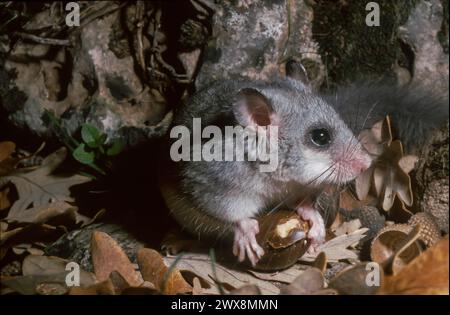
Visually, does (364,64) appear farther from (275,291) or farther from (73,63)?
(73,63)

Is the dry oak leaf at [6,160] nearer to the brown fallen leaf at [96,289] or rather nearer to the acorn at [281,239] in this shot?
the brown fallen leaf at [96,289]

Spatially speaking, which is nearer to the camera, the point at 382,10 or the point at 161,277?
the point at 161,277

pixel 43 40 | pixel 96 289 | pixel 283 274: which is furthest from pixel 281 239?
pixel 43 40

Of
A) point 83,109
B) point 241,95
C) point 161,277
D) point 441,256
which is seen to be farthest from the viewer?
point 83,109

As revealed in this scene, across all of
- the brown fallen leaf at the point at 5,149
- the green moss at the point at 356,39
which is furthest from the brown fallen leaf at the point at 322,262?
the brown fallen leaf at the point at 5,149

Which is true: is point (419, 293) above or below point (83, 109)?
below

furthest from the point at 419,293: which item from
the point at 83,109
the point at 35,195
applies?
the point at 83,109
